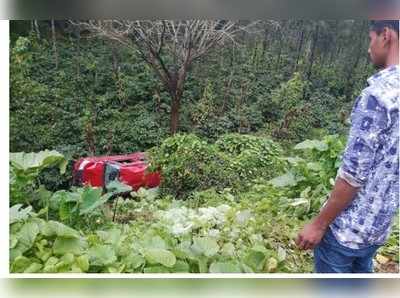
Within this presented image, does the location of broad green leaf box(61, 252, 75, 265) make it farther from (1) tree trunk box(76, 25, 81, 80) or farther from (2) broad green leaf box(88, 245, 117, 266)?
(1) tree trunk box(76, 25, 81, 80)

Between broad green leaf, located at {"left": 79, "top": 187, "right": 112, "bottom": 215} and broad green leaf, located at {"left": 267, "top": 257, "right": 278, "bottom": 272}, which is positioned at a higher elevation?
broad green leaf, located at {"left": 79, "top": 187, "right": 112, "bottom": 215}

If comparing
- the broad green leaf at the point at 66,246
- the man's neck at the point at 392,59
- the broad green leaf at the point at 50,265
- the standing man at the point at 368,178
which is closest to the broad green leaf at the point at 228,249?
the standing man at the point at 368,178

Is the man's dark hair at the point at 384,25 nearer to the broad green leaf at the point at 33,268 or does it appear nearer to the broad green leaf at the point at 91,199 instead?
the broad green leaf at the point at 91,199

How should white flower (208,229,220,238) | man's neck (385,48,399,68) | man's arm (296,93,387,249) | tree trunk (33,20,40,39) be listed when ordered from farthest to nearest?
white flower (208,229,220,238) → tree trunk (33,20,40,39) → man's neck (385,48,399,68) → man's arm (296,93,387,249)

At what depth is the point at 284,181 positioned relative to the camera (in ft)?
12.0

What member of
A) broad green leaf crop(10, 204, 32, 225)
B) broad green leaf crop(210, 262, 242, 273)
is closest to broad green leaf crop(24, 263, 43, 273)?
broad green leaf crop(10, 204, 32, 225)

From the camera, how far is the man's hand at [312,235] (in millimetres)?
2842

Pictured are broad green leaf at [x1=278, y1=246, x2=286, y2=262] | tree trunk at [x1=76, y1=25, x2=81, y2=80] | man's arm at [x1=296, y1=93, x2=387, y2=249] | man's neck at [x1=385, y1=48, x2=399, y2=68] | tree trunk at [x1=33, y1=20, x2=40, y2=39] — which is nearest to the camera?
man's arm at [x1=296, y1=93, x2=387, y2=249]

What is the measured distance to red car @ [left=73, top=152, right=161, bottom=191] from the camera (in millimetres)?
3527

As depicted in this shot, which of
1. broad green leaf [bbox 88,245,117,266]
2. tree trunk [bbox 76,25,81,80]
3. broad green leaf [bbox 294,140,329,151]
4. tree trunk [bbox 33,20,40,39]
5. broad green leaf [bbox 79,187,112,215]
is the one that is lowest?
broad green leaf [bbox 88,245,117,266]

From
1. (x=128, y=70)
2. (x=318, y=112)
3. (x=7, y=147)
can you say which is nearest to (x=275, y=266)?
(x=318, y=112)

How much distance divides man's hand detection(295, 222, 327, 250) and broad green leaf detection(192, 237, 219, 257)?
2.36 feet

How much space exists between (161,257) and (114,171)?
0.65 meters

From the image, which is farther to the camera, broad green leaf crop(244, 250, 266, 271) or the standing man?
broad green leaf crop(244, 250, 266, 271)
